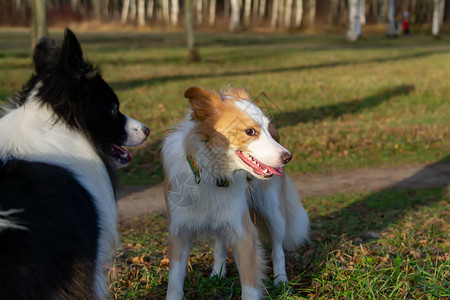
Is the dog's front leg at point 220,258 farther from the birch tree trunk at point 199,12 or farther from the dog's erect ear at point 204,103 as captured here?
the birch tree trunk at point 199,12

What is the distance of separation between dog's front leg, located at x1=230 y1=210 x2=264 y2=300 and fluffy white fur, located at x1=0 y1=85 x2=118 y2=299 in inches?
36.4

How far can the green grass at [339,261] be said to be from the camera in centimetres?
377

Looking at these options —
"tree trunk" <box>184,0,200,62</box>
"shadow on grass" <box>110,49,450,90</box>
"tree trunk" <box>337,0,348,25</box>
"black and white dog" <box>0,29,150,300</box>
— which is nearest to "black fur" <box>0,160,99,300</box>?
"black and white dog" <box>0,29,150,300</box>

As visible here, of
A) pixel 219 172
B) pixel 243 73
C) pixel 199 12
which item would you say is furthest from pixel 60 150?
pixel 199 12

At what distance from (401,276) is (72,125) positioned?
2707mm

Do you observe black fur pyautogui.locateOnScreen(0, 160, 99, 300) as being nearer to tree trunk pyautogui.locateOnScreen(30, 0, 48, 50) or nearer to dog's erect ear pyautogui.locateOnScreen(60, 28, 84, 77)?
dog's erect ear pyautogui.locateOnScreen(60, 28, 84, 77)

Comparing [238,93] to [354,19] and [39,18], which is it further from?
[354,19]

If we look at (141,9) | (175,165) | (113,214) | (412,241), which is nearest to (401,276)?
(412,241)

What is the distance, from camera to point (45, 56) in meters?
2.74

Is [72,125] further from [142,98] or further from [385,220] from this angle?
[142,98]

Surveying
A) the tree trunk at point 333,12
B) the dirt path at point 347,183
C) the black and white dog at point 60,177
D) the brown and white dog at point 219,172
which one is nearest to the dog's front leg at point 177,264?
the brown and white dog at point 219,172

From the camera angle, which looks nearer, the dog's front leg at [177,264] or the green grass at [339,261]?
the dog's front leg at [177,264]

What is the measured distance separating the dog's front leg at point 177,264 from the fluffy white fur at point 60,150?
27.7 inches

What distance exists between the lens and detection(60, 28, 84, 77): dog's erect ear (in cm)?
261
